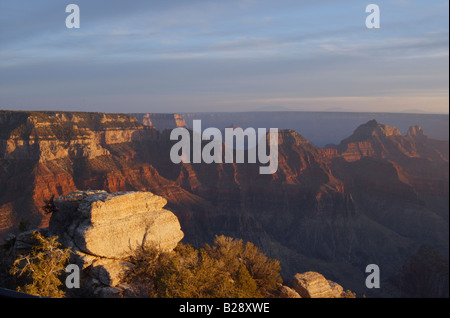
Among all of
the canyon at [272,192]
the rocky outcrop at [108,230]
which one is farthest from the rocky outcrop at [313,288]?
the canyon at [272,192]

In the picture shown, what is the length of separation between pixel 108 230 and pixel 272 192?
95200 millimetres

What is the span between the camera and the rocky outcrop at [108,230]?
1639 centimetres

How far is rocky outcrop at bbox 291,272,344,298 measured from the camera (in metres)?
20.2

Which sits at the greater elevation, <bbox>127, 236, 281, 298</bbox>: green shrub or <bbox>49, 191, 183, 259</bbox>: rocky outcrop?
<bbox>49, 191, 183, 259</bbox>: rocky outcrop

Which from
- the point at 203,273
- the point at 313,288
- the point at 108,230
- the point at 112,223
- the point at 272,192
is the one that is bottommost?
the point at 313,288

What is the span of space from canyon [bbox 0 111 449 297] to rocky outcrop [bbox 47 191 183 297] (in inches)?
1626

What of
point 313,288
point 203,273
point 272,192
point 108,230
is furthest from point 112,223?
point 272,192

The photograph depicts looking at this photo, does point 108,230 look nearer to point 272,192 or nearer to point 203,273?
point 203,273

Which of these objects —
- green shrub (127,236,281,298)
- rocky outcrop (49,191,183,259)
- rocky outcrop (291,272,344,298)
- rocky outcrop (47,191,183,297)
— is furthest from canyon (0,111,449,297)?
green shrub (127,236,281,298)

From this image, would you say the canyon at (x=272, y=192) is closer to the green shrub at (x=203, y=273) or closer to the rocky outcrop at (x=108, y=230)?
the rocky outcrop at (x=108, y=230)

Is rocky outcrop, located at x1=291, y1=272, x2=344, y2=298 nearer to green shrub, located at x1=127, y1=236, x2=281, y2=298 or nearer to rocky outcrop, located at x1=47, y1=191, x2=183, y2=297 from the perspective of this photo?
green shrub, located at x1=127, y1=236, x2=281, y2=298

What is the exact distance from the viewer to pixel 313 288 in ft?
67.1
